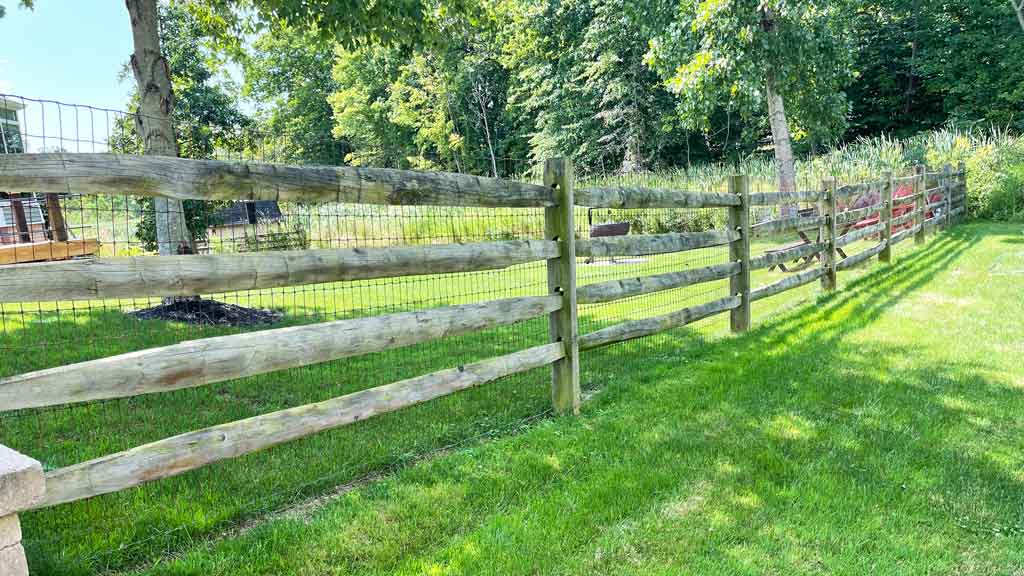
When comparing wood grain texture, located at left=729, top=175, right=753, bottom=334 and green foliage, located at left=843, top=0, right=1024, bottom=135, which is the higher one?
green foliage, located at left=843, top=0, right=1024, bottom=135

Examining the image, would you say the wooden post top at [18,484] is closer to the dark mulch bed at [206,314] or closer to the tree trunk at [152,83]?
the dark mulch bed at [206,314]

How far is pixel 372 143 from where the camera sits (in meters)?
46.1

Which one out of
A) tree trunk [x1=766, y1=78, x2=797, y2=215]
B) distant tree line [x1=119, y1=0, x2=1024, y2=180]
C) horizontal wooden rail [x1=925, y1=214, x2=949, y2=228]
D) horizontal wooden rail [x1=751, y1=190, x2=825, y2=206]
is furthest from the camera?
distant tree line [x1=119, y1=0, x2=1024, y2=180]

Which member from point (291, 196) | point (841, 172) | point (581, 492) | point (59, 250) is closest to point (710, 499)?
point (581, 492)

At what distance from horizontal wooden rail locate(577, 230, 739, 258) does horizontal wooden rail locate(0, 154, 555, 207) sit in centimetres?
92

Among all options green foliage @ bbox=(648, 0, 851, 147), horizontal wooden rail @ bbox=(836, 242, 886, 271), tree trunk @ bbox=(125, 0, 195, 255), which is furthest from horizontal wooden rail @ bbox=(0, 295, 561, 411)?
green foliage @ bbox=(648, 0, 851, 147)

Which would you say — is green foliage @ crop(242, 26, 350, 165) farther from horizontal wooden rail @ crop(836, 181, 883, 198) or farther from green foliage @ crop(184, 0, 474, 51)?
horizontal wooden rail @ crop(836, 181, 883, 198)

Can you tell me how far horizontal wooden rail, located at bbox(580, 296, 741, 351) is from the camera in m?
4.77

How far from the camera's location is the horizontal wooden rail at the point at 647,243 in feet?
15.5

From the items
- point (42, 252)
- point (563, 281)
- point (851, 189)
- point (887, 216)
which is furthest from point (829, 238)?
point (42, 252)

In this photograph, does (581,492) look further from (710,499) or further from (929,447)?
(929,447)

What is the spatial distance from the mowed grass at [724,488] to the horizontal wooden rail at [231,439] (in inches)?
14.5

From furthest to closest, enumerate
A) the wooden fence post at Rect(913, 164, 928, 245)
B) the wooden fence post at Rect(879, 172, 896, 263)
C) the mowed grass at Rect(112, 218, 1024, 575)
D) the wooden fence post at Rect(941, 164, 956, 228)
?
the wooden fence post at Rect(941, 164, 956, 228) < the wooden fence post at Rect(913, 164, 928, 245) < the wooden fence post at Rect(879, 172, 896, 263) < the mowed grass at Rect(112, 218, 1024, 575)

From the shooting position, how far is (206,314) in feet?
25.7
